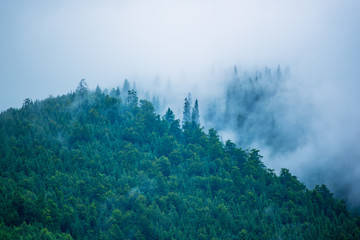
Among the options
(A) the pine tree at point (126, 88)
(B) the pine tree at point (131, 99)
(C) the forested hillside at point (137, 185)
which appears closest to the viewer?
(C) the forested hillside at point (137, 185)

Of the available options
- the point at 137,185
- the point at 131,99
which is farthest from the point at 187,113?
the point at 137,185

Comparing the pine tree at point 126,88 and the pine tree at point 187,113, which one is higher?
the pine tree at point 126,88

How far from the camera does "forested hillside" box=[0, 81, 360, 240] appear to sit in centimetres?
8431

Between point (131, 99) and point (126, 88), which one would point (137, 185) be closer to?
point (131, 99)

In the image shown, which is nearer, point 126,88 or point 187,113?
point 187,113

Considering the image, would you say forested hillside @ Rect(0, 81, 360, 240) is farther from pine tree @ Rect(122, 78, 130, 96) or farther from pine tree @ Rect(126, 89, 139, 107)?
pine tree @ Rect(122, 78, 130, 96)

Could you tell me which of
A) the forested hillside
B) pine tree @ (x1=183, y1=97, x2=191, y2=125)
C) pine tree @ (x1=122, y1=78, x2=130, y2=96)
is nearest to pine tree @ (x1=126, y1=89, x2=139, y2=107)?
the forested hillside

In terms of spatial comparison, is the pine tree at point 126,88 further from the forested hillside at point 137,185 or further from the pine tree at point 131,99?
the forested hillside at point 137,185

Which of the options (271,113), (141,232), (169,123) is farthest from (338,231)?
(271,113)

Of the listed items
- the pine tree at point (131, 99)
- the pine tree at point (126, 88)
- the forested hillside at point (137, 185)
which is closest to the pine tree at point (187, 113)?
the forested hillside at point (137, 185)

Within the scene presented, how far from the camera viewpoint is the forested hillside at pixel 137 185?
8431cm

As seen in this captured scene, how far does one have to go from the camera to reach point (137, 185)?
98125mm

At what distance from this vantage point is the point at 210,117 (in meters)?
157

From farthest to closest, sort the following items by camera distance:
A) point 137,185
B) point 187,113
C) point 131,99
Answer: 1. point 187,113
2. point 131,99
3. point 137,185
